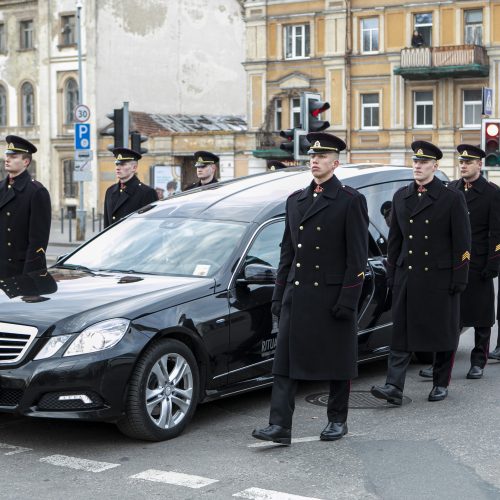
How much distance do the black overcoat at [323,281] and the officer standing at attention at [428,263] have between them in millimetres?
1392

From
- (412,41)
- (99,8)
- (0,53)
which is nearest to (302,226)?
(412,41)

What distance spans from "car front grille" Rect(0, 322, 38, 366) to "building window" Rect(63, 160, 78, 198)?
158 feet

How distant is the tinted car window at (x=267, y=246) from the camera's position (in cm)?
812

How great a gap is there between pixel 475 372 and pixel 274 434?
10.3ft

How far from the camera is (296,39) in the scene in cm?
4803

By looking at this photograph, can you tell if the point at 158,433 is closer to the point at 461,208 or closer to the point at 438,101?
the point at 461,208

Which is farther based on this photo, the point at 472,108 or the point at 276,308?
the point at 472,108

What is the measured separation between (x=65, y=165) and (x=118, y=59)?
591cm

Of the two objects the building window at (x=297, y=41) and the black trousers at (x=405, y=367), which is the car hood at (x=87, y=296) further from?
the building window at (x=297, y=41)

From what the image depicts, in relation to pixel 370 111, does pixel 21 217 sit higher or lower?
lower

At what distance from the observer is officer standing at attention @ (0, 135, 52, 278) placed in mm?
9672

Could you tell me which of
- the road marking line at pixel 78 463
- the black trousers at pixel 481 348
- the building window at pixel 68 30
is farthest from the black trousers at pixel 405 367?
the building window at pixel 68 30

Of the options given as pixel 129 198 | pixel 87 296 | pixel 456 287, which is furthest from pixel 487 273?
pixel 129 198

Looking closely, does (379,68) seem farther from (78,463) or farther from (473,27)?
(78,463)
